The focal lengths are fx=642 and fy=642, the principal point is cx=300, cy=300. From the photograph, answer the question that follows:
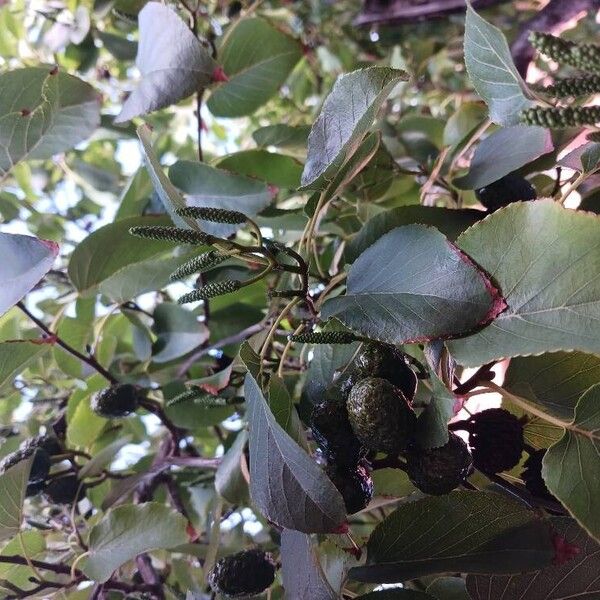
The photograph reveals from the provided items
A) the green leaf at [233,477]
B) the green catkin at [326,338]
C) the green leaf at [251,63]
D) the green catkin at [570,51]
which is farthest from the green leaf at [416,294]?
the green leaf at [251,63]

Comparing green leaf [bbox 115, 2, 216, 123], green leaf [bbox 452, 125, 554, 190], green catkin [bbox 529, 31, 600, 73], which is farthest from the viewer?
green leaf [bbox 115, 2, 216, 123]

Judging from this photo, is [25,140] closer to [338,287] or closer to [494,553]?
[338,287]

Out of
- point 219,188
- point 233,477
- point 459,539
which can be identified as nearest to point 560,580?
point 459,539

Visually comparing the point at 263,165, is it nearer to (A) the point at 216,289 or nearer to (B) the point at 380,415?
(A) the point at 216,289

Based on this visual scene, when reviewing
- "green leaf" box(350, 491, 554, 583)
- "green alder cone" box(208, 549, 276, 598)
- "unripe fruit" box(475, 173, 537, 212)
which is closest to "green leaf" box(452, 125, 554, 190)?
"unripe fruit" box(475, 173, 537, 212)

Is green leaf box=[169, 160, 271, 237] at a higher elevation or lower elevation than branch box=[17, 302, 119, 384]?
higher

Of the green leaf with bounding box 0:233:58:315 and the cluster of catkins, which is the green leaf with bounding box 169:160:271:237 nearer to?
the green leaf with bounding box 0:233:58:315

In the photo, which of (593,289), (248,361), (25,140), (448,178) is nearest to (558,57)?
(593,289)
